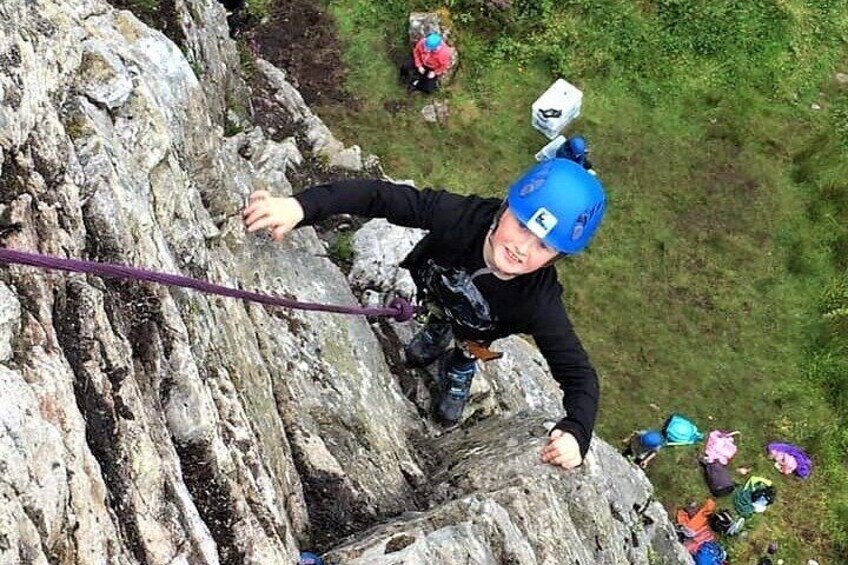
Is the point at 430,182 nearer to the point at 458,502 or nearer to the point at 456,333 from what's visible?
the point at 456,333

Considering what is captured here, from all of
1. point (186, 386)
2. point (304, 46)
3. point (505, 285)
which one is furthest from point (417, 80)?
point (186, 386)

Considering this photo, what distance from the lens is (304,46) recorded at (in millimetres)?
17375

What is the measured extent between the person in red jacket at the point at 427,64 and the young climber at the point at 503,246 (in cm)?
930

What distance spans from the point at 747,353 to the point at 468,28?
8.33 meters

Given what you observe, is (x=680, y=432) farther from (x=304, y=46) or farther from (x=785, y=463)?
(x=304, y=46)

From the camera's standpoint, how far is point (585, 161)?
1608cm

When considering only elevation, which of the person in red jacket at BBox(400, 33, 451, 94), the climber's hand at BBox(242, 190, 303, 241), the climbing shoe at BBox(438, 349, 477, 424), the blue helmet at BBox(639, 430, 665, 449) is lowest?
the blue helmet at BBox(639, 430, 665, 449)

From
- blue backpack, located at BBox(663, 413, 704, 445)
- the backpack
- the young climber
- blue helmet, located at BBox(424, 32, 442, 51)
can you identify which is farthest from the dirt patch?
the backpack

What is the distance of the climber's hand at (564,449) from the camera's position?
723 centimetres

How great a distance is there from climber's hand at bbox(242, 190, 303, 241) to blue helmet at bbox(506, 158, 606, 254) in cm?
157

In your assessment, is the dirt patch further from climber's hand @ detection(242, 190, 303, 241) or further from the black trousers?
climber's hand @ detection(242, 190, 303, 241)

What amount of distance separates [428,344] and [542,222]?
3361 mm

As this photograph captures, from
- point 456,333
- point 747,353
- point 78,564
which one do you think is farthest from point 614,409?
point 78,564

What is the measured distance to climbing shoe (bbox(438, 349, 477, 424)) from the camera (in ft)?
29.8
